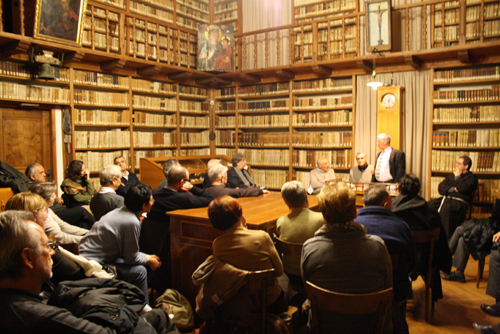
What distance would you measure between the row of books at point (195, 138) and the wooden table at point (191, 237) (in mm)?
4883

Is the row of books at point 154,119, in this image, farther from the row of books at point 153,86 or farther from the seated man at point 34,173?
the seated man at point 34,173

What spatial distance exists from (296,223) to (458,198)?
3373 mm

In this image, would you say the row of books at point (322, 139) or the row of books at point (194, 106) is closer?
the row of books at point (322, 139)

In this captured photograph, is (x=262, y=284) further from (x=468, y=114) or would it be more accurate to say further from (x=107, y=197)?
(x=468, y=114)

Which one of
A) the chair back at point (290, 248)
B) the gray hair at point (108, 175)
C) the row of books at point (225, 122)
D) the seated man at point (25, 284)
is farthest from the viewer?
Answer: the row of books at point (225, 122)

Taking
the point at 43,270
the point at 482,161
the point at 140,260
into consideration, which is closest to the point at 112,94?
the point at 140,260

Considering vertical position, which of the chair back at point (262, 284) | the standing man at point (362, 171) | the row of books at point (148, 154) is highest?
the row of books at point (148, 154)

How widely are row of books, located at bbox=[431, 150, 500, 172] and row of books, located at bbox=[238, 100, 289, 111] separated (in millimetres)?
2935

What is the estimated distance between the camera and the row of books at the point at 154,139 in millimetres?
7000

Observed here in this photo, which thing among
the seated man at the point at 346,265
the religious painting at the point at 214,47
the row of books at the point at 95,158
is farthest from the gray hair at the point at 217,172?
the religious painting at the point at 214,47

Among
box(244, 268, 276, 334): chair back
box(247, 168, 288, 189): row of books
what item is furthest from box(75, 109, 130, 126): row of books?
box(244, 268, 276, 334): chair back

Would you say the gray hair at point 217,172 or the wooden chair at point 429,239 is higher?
the gray hair at point 217,172

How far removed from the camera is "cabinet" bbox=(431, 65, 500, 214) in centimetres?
559

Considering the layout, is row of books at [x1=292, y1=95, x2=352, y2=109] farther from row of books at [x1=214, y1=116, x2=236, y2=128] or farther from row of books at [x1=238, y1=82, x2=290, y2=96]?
row of books at [x1=214, y1=116, x2=236, y2=128]
